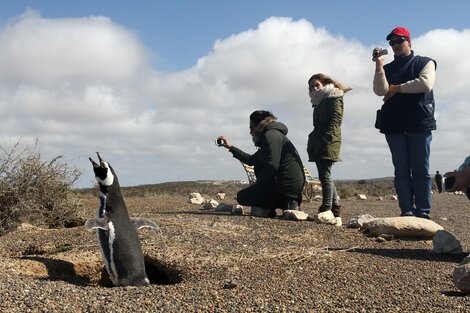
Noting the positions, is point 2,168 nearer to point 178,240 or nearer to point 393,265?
point 178,240

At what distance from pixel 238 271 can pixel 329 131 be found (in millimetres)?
3687

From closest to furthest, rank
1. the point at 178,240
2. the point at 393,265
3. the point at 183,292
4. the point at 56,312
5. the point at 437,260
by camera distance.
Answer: the point at 56,312, the point at 183,292, the point at 393,265, the point at 437,260, the point at 178,240

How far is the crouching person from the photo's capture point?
8438 mm

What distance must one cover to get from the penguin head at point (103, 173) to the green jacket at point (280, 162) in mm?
3523

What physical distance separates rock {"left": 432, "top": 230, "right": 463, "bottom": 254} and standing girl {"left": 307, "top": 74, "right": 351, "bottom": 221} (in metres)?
2.35

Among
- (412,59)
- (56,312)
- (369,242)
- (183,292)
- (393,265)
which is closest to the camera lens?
(56,312)

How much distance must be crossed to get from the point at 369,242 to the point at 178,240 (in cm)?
224

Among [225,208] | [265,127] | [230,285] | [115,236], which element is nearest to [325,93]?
[265,127]

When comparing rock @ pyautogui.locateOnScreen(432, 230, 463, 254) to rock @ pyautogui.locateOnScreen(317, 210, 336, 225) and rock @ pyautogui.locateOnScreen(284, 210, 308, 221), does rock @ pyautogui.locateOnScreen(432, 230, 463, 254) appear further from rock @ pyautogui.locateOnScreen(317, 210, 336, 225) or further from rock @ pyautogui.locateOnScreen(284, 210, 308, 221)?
rock @ pyautogui.locateOnScreen(284, 210, 308, 221)

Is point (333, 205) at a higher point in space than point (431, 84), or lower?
lower

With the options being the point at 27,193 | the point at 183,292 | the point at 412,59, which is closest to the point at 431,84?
the point at 412,59

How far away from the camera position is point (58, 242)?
645 centimetres

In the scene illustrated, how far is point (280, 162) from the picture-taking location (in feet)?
28.1

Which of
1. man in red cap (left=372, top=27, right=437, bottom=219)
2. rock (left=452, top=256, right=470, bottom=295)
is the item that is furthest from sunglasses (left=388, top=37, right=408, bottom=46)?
rock (left=452, top=256, right=470, bottom=295)
